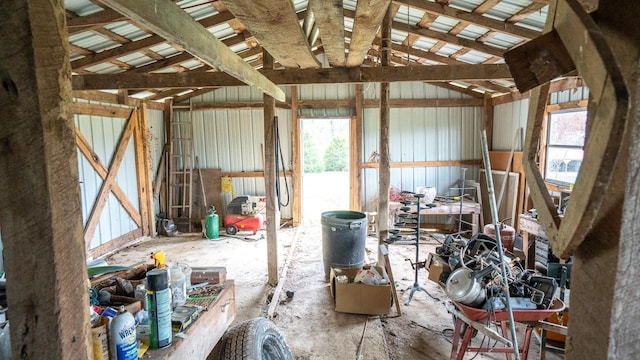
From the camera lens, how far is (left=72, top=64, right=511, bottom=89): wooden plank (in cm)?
375

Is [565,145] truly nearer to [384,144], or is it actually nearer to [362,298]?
[384,144]

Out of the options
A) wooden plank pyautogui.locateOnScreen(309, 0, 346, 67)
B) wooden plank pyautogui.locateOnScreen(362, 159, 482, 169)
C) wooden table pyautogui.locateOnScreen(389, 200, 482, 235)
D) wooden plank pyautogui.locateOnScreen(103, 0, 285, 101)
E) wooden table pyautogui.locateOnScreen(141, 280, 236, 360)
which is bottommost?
wooden table pyautogui.locateOnScreen(389, 200, 482, 235)

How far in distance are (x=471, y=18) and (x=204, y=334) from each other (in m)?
4.53

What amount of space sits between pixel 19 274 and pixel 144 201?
292 inches

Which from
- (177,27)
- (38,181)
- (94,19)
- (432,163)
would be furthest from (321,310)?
(432,163)

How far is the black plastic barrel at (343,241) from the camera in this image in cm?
462

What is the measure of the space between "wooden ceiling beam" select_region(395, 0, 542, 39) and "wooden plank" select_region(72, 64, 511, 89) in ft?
3.09

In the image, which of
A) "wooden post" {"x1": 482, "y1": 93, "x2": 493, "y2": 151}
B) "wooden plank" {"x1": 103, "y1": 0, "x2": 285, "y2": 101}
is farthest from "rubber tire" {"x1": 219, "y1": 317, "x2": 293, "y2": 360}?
"wooden post" {"x1": 482, "y1": 93, "x2": 493, "y2": 151}

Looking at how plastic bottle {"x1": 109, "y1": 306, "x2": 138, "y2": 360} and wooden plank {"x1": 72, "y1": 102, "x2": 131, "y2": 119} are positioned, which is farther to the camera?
wooden plank {"x1": 72, "y1": 102, "x2": 131, "y2": 119}

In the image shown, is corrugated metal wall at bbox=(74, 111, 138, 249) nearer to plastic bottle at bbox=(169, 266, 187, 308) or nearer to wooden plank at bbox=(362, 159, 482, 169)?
plastic bottle at bbox=(169, 266, 187, 308)

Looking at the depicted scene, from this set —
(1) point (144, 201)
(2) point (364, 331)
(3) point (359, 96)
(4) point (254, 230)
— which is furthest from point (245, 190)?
(2) point (364, 331)

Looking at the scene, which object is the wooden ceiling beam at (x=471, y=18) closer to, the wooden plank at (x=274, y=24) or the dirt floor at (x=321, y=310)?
the wooden plank at (x=274, y=24)

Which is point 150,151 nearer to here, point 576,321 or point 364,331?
point 364,331

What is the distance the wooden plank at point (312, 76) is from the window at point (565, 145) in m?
2.10
